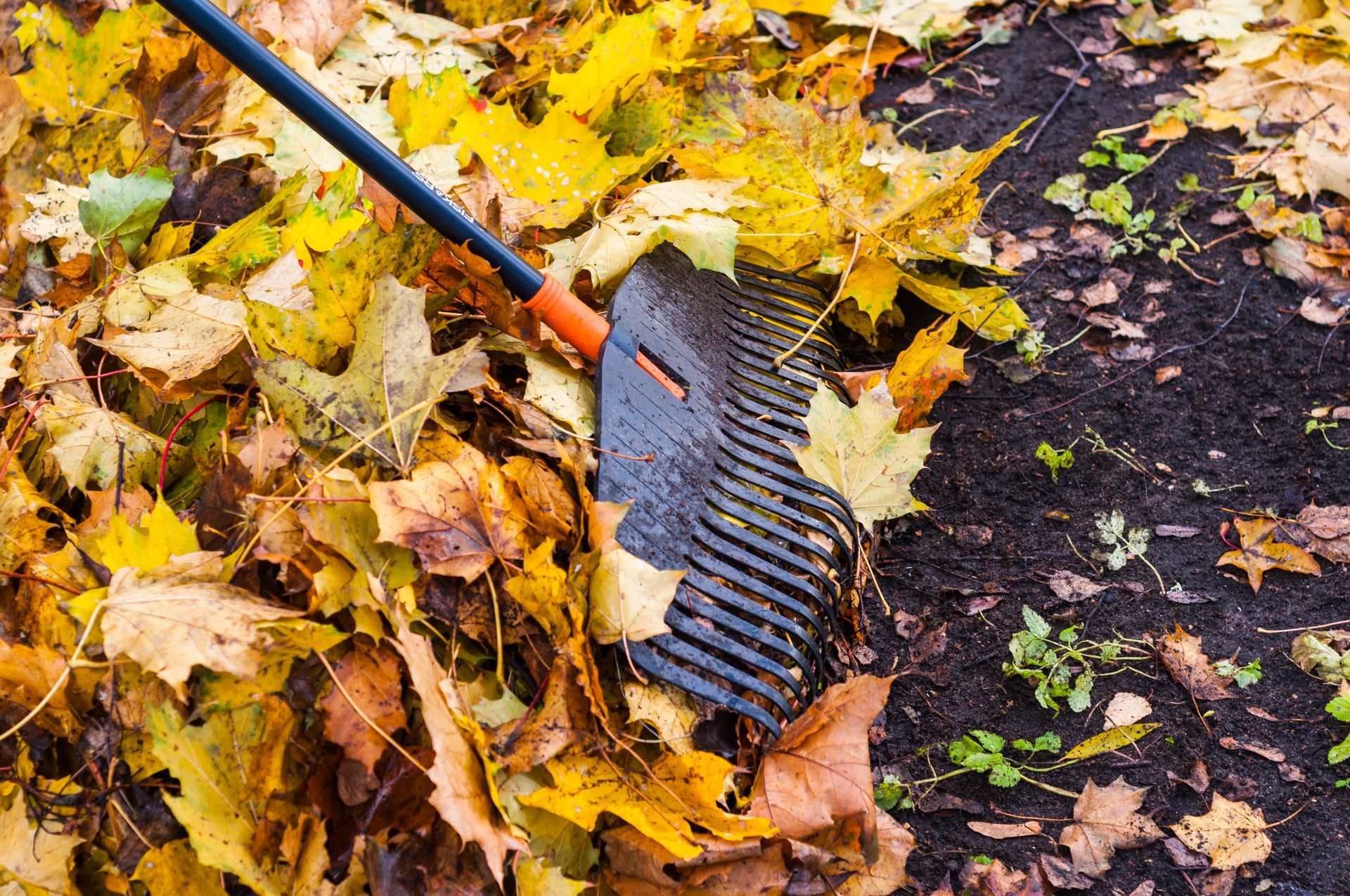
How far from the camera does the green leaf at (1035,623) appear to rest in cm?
185

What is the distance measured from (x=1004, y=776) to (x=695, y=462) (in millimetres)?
790

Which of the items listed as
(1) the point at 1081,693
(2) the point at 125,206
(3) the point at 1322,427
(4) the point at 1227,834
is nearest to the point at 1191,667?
(1) the point at 1081,693

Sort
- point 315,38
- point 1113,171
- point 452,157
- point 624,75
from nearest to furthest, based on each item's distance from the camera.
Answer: point 452,157
point 624,75
point 315,38
point 1113,171

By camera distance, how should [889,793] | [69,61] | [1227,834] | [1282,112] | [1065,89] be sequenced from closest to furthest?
[1227,834]
[889,793]
[69,61]
[1282,112]
[1065,89]

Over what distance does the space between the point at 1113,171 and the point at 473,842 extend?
2497mm

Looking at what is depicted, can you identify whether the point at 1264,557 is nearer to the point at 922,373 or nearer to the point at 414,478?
the point at 922,373

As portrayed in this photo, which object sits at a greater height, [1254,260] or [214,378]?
[214,378]

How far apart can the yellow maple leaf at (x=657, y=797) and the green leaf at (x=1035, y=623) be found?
78 centimetres

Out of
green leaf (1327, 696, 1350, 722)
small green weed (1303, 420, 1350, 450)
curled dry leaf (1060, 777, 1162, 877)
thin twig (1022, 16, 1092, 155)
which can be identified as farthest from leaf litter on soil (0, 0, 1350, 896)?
thin twig (1022, 16, 1092, 155)

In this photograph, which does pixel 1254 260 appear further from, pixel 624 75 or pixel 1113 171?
pixel 624 75

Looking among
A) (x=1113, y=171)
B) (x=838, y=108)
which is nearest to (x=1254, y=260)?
(x=1113, y=171)

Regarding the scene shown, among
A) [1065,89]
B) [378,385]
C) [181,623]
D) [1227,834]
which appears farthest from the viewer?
[1065,89]

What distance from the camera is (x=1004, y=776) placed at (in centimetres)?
168

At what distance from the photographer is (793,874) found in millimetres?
1424
